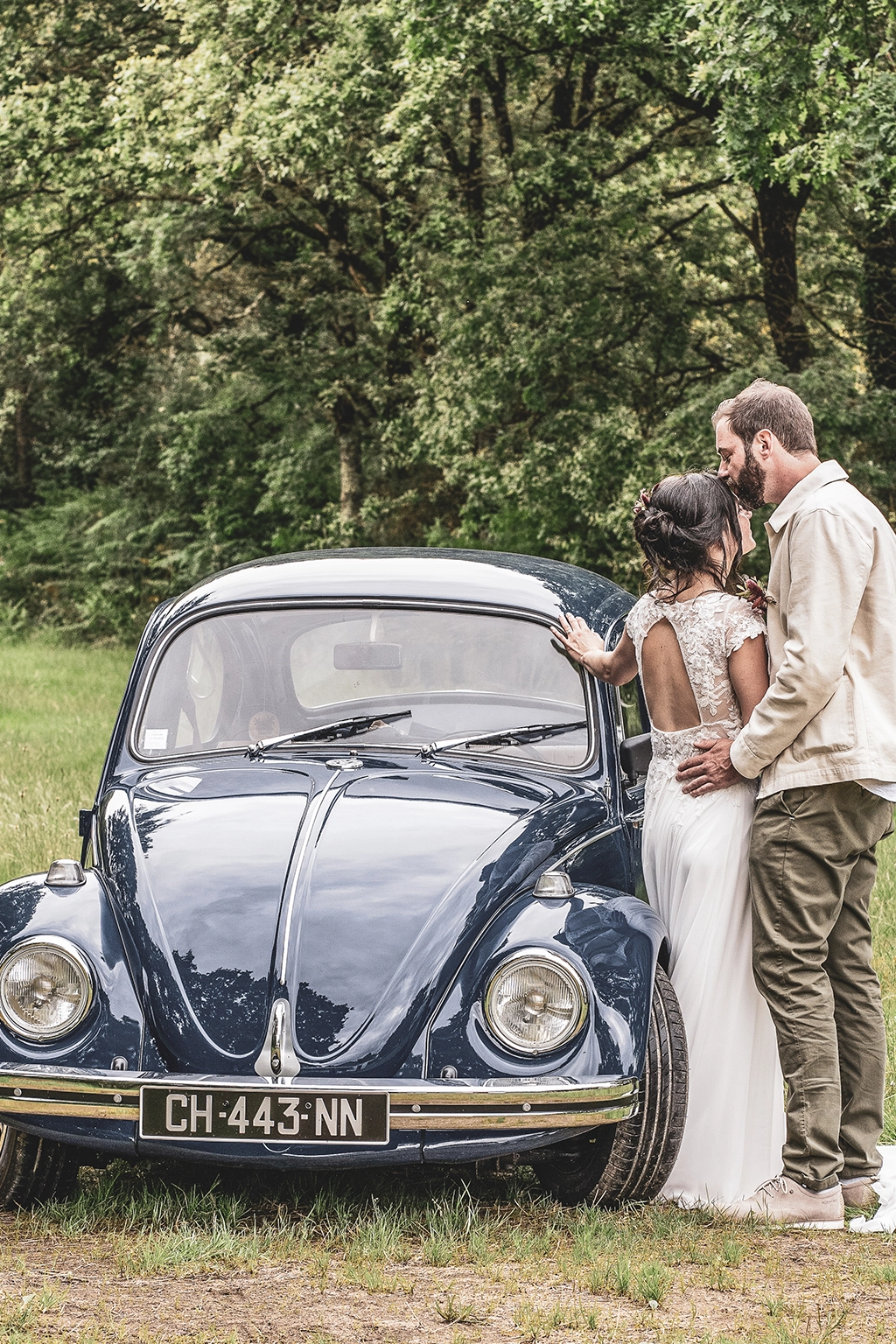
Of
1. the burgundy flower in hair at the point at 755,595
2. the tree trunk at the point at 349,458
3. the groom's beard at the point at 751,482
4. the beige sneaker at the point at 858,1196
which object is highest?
the tree trunk at the point at 349,458

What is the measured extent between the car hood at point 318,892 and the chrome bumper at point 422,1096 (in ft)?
0.39

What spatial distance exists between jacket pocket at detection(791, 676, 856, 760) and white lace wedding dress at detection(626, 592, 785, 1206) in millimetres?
315

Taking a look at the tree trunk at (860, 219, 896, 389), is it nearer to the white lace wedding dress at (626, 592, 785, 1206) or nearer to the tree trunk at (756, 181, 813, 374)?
the tree trunk at (756, 181, 813, 374)

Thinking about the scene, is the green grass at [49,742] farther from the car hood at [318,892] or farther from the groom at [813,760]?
the groom at [813,760]

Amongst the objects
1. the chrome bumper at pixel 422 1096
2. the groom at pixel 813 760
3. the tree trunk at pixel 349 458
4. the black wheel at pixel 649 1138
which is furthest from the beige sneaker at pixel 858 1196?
the tree trunk at pixel 349 458

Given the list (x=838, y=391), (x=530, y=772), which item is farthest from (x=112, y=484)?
(x=530, y=772)

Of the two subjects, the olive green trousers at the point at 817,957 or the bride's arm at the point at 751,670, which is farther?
the bride's arm at the point at 751,670

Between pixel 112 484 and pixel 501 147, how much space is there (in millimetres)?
13397

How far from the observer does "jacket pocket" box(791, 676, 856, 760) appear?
13.5 ft

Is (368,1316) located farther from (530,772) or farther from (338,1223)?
(530,772)

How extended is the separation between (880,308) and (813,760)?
13.0 meters

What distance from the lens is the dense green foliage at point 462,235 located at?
14.3 metres

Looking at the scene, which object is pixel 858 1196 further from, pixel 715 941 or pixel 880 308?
pixel 880 308

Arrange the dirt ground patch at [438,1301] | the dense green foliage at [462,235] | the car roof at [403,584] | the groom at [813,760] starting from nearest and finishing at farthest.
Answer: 1. the dirt ground patch at [438,1301]
2. the groom at [813,760]
3. the car roof at [403,584]
4. the dense green foliage at [462,235]
